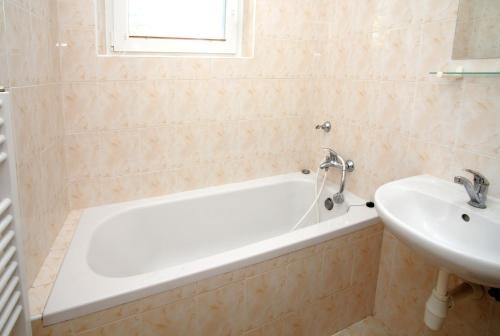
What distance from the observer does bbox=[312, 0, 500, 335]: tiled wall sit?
1.39m

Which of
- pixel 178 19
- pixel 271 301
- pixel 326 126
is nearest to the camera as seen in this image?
pixel 271 301

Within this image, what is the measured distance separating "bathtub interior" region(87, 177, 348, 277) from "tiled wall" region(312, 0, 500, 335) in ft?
1.33

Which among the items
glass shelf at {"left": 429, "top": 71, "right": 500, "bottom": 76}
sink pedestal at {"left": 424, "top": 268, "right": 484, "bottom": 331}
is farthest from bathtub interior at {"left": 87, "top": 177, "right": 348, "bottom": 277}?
glass shelf at {"left": 429, "top": 71, "right": 500, "bottom": 76}

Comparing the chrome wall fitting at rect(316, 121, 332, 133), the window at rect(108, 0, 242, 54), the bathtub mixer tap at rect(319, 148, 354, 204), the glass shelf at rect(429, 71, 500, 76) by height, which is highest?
the window at rect(108, 0, 242, 54)

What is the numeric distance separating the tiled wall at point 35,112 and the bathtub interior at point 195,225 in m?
0.29

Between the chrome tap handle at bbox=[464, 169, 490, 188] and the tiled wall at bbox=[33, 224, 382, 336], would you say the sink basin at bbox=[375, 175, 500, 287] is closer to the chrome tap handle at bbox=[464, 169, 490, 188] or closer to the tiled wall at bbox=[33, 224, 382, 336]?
the chrome tap handle at bbox=[464, 169, 490, 188]

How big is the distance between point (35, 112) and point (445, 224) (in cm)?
165

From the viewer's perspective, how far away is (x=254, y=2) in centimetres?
200

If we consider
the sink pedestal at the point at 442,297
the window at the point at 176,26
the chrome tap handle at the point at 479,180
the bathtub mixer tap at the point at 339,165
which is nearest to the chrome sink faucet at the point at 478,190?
the chrome tap handle at the point at 479,180

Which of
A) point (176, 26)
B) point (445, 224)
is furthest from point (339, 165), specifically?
point (176, 26)

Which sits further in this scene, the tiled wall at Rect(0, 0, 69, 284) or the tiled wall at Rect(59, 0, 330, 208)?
Answer: the tiled wall at Rect(59, 0, 330, 208)

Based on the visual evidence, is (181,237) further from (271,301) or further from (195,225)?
(271,301)

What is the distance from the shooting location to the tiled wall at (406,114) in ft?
4.56

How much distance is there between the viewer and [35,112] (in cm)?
128
